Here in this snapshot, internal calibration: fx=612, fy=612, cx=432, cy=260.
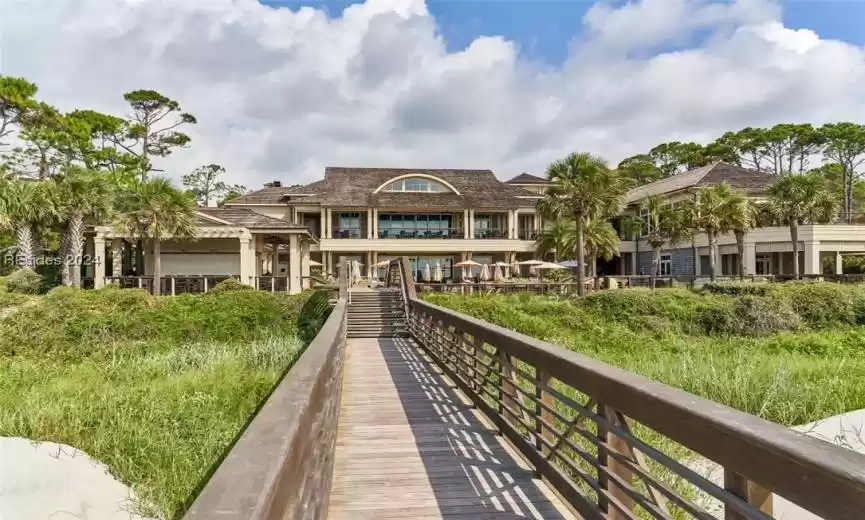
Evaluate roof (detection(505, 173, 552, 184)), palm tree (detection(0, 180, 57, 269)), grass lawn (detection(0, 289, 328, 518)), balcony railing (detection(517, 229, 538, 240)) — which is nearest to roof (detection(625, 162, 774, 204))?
balcony railing (detection(517, 229, 538, 240))

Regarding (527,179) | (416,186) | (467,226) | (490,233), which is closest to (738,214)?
(490,233)

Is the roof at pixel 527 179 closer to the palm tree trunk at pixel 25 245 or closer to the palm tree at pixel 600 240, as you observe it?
the palm tree at pixel 600 240

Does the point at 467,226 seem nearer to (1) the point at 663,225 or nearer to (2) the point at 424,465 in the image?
(1) the point at 663,225

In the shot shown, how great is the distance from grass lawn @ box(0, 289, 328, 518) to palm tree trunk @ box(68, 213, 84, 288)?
11.9 ft

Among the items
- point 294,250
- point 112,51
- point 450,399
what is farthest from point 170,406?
point 294,250

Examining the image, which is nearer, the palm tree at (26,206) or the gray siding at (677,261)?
the palm tree at (26,206)

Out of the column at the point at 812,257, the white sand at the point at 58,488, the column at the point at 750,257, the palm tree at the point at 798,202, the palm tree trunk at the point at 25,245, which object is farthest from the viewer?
the column at the point at 750,257

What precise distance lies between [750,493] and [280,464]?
5.00 feet

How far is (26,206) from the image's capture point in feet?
78.8

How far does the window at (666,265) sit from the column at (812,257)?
9.07 metres

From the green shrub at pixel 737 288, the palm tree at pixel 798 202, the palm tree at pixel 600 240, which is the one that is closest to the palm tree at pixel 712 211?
the green shrub at pixel 737 288

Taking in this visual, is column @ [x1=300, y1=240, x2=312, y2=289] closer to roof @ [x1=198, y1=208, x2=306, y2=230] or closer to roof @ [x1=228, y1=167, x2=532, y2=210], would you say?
roof @ [x1=198, y1=208, x2=306, y2=230]

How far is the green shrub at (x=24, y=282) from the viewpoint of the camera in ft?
80.1

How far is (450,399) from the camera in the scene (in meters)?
6.93
